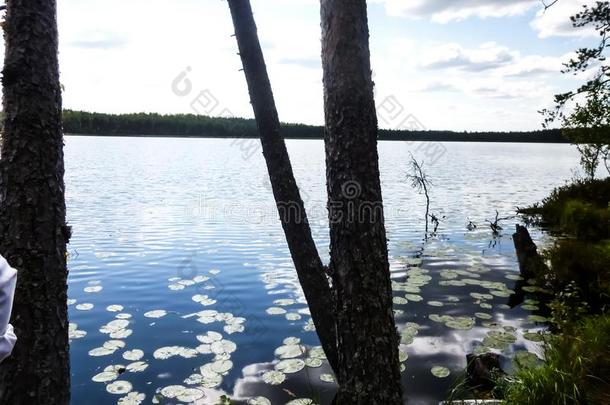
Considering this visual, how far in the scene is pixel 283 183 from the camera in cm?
459

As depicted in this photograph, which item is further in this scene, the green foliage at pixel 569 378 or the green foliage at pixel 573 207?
the green foliage at pixel 573 207

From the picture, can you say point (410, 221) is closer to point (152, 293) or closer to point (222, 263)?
point (222, 263)

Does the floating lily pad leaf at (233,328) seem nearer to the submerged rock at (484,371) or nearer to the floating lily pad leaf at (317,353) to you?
the floating lily pad leaf at (317,353)

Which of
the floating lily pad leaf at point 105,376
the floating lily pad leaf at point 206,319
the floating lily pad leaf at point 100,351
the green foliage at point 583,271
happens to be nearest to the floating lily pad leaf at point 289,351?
the floating lily pad leaf at point 206,319

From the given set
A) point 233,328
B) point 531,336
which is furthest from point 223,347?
point 531,336

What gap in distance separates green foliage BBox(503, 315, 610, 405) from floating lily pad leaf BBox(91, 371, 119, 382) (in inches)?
200

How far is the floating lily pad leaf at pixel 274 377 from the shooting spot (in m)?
6.15

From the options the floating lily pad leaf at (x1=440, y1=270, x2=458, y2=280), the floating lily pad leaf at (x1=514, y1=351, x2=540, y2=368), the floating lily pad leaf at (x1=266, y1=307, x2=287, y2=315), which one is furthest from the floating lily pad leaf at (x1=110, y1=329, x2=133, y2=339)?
the floating lily pad leaf at (x1=440, y1=270, x2=458, y2=280)

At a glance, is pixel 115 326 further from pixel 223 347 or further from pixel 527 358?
pixel 527 358

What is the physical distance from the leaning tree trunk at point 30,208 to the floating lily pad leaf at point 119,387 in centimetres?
282

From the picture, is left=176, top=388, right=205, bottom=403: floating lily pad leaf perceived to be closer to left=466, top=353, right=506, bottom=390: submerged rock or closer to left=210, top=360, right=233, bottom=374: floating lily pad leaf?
left=210, top=360, right=233, bottom=374: floating lily pad leaf

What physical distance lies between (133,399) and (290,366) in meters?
2.24

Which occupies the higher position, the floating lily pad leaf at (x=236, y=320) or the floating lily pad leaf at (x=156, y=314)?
the floating lily pad leaf at (x=156, y=314)

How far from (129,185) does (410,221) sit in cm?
1939
